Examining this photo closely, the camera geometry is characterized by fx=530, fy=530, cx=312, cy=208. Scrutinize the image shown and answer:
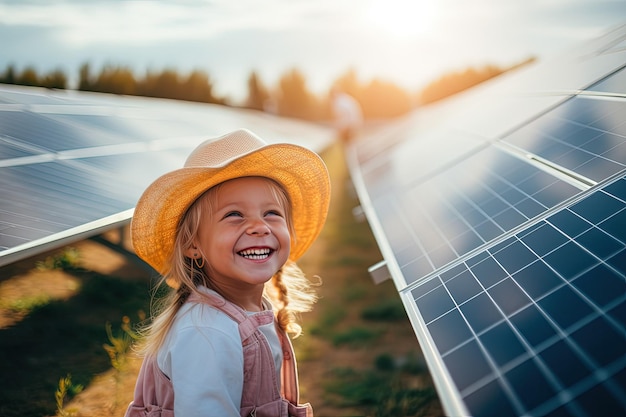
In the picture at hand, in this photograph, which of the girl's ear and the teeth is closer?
the teeth

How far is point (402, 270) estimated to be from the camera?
11.3 feet

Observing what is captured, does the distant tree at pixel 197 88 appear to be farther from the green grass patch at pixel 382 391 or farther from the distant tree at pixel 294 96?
the green grass patch at pixel 382 391

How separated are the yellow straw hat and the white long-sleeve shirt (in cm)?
60

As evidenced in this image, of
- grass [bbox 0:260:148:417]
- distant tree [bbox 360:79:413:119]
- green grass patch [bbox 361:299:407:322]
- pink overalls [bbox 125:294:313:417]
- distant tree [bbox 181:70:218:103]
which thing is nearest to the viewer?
pink overalls [bbox 125:294:313:417]

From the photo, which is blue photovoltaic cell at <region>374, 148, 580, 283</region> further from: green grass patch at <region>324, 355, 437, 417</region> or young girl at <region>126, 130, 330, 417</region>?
green grass patch at <region>324, 355, 437, 417</region>

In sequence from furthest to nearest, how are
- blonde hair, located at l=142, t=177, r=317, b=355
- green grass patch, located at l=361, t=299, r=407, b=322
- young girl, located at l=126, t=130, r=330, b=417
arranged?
green grass patch, located at l=361, t=299, r=407, b=322
blonde hair, located at l=142, t=177, r=317, b=355
young girl, located at l=126, t=130, r=330, b=417

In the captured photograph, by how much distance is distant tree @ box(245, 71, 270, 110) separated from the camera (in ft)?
128

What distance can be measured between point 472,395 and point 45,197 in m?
3.54

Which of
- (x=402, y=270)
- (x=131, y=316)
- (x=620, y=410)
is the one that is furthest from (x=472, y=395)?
(x=131, y=316)

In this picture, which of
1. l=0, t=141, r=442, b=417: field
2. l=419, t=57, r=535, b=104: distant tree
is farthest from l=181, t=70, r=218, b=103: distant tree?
l=0, t=141, r=442, b=417: field

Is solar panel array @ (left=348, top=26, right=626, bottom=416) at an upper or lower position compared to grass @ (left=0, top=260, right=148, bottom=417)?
upper

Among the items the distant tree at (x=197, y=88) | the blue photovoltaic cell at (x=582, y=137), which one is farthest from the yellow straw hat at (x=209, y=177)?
the distant tree at (x=197, y=88)

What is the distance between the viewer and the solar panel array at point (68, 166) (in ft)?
11.9

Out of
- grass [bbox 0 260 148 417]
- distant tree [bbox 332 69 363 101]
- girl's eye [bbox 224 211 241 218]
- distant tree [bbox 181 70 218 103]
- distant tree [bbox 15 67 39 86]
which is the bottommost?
distant tree [bbox 332 69 363 101]
